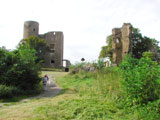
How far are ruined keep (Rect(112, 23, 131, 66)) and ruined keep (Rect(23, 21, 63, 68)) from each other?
20.6 metres

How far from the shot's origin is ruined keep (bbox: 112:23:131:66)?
15231mm

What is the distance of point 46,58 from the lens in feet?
119

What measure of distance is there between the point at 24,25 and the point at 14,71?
29918 mm

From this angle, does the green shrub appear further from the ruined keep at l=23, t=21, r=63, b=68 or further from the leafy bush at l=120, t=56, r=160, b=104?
the ruined keep at l=23, t=21, r=63, b=68

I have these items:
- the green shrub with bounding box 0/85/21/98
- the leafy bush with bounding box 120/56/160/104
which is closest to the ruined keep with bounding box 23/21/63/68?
the green shrub with bounding box 0/85/21/98

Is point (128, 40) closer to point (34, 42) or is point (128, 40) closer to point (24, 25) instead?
point (34, 42)

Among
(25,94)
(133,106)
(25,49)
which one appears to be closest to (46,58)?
(25,49)

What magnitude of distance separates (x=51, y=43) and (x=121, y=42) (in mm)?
23358

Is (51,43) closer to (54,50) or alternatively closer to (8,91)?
(54,50)

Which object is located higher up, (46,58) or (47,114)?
(46,58)

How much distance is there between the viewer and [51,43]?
37344mm

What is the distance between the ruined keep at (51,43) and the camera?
35844 millimetres

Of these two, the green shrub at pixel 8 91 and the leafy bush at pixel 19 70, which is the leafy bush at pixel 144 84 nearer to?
the green shrub at pixel 8 91

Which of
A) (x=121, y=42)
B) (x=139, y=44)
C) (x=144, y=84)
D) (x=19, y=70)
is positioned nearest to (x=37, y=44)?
(x=121, y=42)
